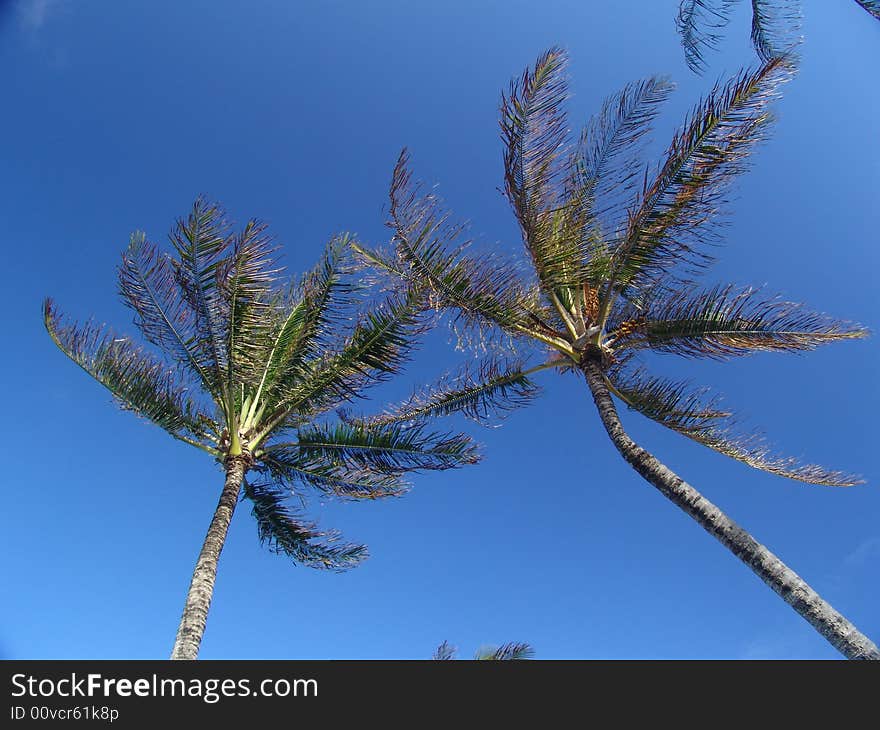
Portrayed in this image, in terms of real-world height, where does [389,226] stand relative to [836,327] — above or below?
above

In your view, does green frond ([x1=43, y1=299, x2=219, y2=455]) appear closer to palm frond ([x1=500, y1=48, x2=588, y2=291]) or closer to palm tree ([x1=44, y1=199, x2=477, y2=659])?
palm tree ([x1=44, y1=199, x2=477, y2=659])

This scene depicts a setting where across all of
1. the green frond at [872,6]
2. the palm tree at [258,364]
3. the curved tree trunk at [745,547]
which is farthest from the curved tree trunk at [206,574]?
the green frond at [872,6]

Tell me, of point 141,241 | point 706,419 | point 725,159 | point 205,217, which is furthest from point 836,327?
point 141,241

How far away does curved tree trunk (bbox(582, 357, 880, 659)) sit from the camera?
4781mm

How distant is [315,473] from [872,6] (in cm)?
989

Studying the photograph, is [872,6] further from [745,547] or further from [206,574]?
[206,574]

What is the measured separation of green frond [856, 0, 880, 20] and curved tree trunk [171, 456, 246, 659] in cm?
1039

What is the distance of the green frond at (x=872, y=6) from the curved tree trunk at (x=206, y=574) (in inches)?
409

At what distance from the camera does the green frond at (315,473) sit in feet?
29.9

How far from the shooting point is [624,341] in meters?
8.58

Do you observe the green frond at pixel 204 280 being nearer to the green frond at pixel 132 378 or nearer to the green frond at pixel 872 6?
the green frond at pixel 132 378

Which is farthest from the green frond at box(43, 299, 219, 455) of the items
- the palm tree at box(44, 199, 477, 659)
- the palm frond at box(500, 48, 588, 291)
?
the palm frond at box(500, 48, 588, 291)
